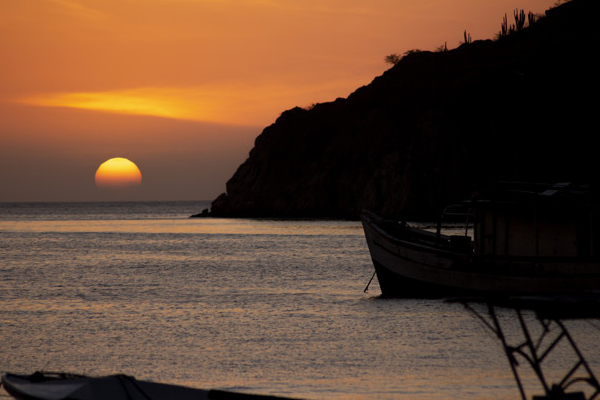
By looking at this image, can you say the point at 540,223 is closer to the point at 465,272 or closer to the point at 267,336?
the point at 465,272

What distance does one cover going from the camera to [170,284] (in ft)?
128

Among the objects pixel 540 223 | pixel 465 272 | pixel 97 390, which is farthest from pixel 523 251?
pixel 97 390

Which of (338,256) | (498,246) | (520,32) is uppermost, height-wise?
(520,32)

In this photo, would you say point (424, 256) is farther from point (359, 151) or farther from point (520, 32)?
point (520, 32)

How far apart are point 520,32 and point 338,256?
431ft

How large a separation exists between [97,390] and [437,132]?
400 ft

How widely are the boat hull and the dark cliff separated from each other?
80522mm

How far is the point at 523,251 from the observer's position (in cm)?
2581

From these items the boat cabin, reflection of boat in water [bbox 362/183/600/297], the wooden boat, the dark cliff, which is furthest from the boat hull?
the dark cliff

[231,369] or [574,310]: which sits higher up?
[574,310]

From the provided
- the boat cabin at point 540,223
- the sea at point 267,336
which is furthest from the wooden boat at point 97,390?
the boat cabin at point 540,223

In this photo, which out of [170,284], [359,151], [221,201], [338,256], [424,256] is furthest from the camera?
[221,201]

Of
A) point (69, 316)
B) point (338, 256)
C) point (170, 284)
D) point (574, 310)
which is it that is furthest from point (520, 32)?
point (574, 310)

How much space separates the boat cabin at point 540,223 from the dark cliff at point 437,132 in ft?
273
